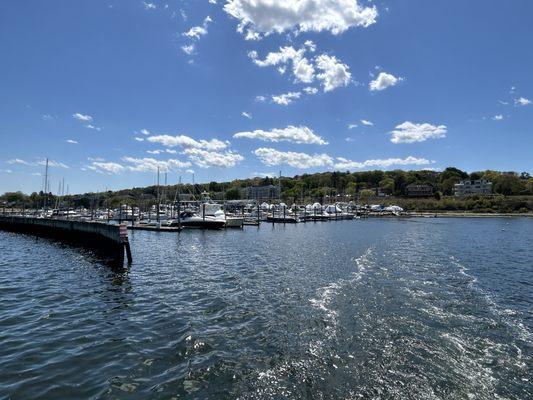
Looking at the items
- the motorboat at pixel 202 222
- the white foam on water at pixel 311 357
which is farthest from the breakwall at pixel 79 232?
the motorboat at pixel 202 222

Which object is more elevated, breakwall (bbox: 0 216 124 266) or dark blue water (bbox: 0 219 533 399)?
breakwall (bbox: 0 216 124 266)

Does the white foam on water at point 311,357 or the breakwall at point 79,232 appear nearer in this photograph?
the white foam on water at point 311,357

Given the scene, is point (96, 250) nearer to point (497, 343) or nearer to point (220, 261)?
point (220, 261)

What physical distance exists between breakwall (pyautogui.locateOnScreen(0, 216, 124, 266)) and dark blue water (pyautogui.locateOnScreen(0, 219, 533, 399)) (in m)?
6.43

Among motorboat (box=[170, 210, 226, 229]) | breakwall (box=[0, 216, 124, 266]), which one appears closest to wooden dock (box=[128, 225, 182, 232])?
motorboat (box=[170, 210, 226, 229])

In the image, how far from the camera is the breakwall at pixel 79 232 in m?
35.8

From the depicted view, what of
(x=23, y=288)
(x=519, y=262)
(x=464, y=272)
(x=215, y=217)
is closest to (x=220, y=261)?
(x=23, y=288)

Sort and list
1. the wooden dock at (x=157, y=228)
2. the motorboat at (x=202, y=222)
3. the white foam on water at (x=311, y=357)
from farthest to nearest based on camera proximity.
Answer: the motorboat at (x=202, y=222), the wooden dock at (x=157, y=228), the white foam on water at (x=311, y=357)

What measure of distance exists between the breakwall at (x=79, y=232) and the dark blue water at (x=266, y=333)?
643 cm

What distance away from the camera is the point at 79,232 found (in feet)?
173

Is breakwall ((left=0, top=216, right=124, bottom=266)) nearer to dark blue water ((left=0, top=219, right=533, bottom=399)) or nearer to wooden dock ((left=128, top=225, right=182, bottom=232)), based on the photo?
dark blue water ((left=0, top=219, right=533, bottom=399))

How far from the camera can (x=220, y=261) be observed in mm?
34438

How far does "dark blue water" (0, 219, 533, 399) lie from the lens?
10586 mm

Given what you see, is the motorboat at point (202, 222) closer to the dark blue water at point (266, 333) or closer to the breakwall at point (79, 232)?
the breakwall at point (79, 232)
